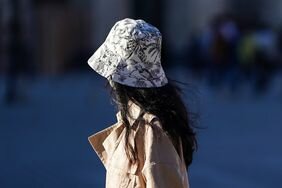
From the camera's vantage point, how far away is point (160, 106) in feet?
12.9

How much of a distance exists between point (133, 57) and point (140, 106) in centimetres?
19

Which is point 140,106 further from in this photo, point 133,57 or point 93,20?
point 93,20

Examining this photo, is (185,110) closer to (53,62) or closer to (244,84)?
(244,84)

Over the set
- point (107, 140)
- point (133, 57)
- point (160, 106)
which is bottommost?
point (107, 140)

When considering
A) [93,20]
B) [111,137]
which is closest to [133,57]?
[111,137]

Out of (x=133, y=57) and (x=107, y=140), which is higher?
(x=133, y=57)

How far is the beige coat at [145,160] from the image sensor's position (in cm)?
375

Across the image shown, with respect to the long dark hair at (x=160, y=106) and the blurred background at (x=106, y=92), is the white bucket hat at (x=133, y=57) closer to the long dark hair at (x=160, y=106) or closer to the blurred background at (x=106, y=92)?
the long dark hair at (x=160, y=106)

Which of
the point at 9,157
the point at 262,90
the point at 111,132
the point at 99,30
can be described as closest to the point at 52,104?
the point at 262,90

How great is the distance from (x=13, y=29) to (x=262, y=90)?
5.52 meters

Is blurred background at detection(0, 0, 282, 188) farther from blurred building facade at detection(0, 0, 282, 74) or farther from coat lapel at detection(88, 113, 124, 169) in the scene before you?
coat lapel at detection(88, 113, 124, 169)

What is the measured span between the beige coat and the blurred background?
0.86 m

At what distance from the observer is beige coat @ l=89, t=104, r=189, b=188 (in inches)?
148

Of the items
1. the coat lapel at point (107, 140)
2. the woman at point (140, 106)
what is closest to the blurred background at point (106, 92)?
the coat lapel at point (107, 140)
